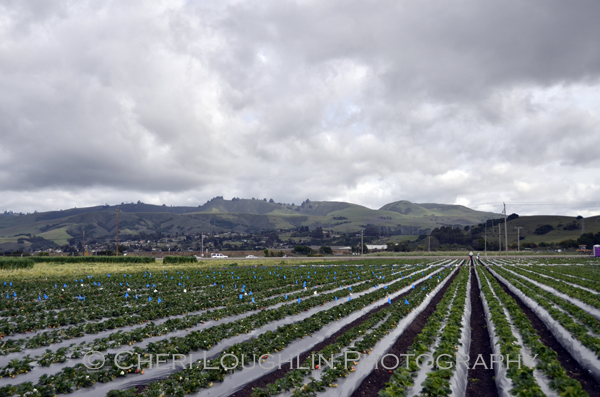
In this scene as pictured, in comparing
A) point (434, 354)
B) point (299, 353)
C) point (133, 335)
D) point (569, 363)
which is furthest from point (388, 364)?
point (133, 335)

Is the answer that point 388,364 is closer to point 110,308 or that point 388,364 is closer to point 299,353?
point 299,353

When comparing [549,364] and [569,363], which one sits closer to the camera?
[549,364]

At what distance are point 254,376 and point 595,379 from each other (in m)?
9.23

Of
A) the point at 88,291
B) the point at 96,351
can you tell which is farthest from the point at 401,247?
the point at 96,351

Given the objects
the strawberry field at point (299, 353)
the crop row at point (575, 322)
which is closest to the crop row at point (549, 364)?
the strawberry field at point (299, 353)

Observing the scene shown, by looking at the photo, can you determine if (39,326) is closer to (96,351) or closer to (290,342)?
(96,351)

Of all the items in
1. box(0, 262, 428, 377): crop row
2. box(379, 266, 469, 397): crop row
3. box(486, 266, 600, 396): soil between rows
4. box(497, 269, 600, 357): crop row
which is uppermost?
box(497, 269, 600, 357): crop row

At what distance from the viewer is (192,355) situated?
34.1 feet

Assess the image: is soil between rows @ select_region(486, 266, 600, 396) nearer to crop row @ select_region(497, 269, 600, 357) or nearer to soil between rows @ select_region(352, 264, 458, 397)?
crop row @ select_region(497, 269, 600, 357)

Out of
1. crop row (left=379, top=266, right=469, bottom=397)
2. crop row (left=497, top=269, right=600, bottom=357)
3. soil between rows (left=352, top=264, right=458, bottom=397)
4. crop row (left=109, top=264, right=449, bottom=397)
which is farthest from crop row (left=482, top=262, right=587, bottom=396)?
crop row (left=109, top=264, right=449, bottom=397)

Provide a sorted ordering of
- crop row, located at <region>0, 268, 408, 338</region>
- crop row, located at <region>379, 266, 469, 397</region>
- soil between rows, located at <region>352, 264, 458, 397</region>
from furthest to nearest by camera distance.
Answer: crop row, located at <region>0, 268, 408, 338</region> < soil between rows, located at <region>352, 264, 458, 397</region> < crop row, located at <region>379, 266, 469, 397</region>

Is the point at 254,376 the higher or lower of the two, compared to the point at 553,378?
lower

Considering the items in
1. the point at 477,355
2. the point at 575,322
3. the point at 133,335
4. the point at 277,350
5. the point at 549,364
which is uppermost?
the point at 549,364

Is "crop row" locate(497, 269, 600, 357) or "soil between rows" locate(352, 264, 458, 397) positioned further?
"crop row" locate(497, 269, 600, 357)
